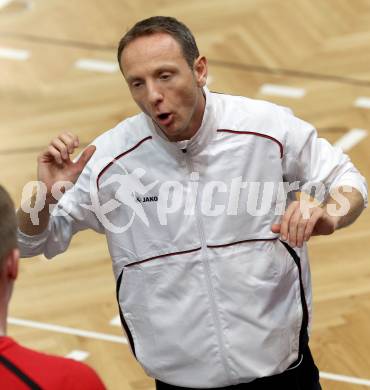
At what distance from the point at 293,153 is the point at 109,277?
6.45 feet

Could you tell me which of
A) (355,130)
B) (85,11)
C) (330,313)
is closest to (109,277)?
(330,313)

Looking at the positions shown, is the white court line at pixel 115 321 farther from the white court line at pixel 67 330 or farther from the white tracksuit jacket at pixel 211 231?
the white tracksuit jacket at pixel 211 231

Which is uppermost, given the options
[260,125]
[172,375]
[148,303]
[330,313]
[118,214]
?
[260,125]

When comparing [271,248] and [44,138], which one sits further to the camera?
[44,138]

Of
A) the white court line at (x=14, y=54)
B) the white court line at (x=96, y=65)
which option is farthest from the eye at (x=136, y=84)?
the white court line at (x=14, y=54)

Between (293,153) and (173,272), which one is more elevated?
(293,153)

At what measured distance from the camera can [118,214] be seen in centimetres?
301

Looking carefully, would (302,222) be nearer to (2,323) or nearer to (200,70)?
(200,70)

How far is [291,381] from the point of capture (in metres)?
3.08

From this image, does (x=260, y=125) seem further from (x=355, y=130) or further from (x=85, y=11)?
(x=85, y=11)

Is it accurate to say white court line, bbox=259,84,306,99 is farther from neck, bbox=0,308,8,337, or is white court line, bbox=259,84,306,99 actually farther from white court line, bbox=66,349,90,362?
neck, bbox=0,308,8,337

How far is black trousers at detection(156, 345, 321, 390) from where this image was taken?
303 centimetres

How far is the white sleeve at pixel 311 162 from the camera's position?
A: 9.71 ft

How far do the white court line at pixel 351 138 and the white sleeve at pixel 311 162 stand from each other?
2310 mm
